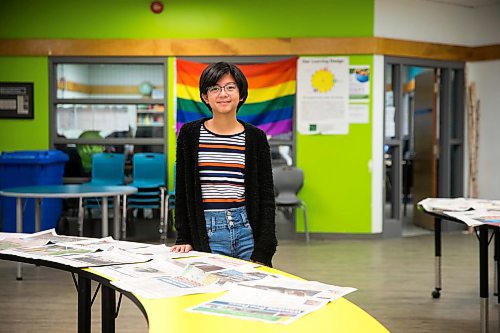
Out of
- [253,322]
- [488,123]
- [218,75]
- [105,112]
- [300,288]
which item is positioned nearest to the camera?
[253,322]

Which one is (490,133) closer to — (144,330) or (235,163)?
(144,330)

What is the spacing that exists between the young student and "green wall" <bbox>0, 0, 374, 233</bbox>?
558 centimetres

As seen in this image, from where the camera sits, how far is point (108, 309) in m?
2.80

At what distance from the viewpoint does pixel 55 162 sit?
24.9 feet

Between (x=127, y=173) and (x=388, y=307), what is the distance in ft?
15.0

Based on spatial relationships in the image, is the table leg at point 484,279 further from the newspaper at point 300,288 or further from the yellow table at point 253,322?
the yellow table at point 253,322

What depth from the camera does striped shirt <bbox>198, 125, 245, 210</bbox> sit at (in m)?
2.68

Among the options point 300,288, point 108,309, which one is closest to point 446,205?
point 108,309

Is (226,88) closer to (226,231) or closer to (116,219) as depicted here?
(226,231)

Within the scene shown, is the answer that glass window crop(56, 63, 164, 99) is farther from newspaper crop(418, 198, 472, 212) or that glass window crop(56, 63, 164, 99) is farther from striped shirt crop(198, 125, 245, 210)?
striped shirt crop(198, 125, 245, 210)

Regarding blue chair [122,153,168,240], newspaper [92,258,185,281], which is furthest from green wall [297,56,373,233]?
newspaper [92,258,185,281]

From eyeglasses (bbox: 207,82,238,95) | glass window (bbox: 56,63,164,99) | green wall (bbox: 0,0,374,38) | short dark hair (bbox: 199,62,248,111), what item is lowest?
eyeglasses (bbox: 207,82,238,95)

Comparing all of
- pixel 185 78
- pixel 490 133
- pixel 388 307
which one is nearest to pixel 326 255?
pixel 388 307

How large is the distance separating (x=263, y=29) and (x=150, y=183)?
234 centimetres
